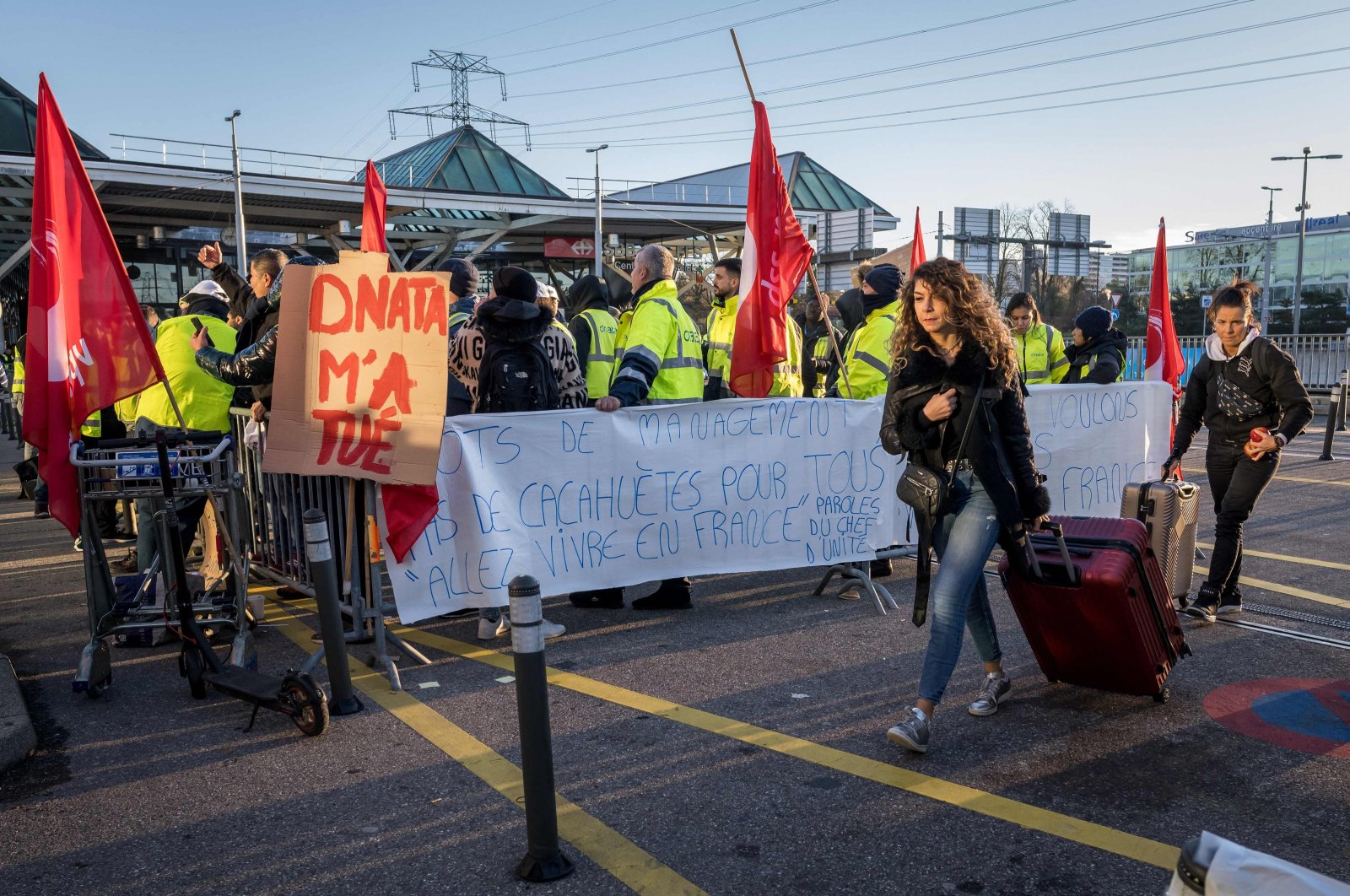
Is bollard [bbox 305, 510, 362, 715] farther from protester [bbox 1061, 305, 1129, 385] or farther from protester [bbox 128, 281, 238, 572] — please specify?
protester [bbox 1061, 305, 1129, 385]

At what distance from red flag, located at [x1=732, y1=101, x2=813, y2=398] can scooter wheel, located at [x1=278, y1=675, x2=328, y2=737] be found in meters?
3.17

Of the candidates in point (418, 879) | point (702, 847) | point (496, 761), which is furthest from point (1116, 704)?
point (418, 879)

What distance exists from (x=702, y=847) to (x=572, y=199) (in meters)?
31.9

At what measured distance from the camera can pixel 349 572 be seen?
5367 millimetres

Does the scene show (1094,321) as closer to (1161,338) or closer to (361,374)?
(1161,338)

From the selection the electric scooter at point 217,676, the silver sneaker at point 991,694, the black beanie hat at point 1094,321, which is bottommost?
the silver sneaker at point 991,694

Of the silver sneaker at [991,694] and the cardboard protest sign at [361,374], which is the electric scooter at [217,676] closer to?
the cardboard protest sign at [361,374]

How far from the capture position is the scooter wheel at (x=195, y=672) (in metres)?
4.80

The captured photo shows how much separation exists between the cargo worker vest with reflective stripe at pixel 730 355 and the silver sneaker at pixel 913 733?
3.27 meters

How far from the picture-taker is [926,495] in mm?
4016

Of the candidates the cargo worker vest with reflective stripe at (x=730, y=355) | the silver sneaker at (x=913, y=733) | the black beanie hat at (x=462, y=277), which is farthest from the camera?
the cargo worker vest with reflective stripe at (x=730, y=355)

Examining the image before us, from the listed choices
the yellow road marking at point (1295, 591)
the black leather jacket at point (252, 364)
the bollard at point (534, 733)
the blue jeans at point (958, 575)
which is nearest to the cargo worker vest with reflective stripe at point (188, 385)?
the black leather jacket at point (252, 364)

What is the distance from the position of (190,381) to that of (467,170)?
33.1 metres

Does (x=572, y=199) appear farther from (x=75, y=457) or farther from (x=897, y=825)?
→ (x=897, y=825)
